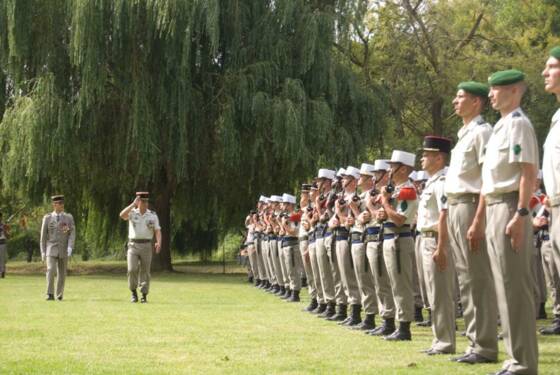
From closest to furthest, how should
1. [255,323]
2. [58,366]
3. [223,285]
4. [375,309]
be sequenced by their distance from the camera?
[58,366], [375,309], [255,323], [223,285]

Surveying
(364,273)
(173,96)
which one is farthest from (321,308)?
(173,96)

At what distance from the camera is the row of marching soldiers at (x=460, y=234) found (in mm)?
6422

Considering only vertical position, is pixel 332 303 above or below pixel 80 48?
below

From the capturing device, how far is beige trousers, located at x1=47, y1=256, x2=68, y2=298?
16938 millimetres

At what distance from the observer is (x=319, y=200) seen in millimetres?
13492

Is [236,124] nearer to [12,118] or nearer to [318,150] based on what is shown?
[318,150]

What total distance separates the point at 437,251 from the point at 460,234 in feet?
2.15

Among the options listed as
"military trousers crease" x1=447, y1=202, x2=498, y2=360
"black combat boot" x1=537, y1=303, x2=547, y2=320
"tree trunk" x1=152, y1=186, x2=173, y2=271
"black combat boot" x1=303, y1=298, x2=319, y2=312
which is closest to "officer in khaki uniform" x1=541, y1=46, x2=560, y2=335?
"military trousers crease" x1=447, y1=202, x2=498, y2=360

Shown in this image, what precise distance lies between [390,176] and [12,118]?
17049mm

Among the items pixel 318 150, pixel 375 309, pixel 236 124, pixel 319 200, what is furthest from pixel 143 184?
pixel 375 309

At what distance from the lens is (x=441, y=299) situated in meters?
8.40

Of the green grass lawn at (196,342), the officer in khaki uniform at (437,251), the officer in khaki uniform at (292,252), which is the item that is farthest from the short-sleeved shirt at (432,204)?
the officer in khaki uniform at (292,252)

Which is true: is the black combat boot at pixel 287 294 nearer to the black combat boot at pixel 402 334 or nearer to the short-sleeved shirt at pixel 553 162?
the black combat boot at pixel 402 334

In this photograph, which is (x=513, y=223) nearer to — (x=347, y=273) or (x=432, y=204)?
(x=432, y=204)
